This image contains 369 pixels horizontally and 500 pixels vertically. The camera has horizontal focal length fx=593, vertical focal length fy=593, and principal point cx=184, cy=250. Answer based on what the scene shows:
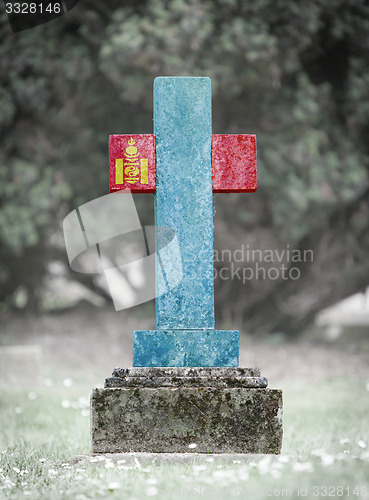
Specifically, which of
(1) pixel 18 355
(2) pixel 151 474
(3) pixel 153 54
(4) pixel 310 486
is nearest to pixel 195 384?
(2) pixel 151 474

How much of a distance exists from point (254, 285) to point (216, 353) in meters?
6.96

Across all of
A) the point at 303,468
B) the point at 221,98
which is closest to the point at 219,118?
the point at 221,98

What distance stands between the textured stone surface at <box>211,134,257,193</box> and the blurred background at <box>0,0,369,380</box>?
425cm

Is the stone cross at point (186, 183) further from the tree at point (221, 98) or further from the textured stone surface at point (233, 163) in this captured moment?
the tree at point (221, 98)

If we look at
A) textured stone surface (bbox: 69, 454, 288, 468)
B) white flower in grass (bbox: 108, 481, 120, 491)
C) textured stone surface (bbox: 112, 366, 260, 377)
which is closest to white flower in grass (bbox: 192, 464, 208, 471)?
textured stone surface (bbox: 69, 454, 288, 468)

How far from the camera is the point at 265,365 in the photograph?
8.72 m

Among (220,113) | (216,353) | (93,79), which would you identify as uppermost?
(93,79)

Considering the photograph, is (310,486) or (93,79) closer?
(310,486)

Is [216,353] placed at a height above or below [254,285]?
below

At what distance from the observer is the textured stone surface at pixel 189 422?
3268 mm

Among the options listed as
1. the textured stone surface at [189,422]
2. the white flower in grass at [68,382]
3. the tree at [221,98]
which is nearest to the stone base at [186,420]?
the textured stone surface at [189,422]

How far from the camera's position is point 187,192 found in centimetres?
368

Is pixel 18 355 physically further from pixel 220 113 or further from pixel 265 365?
pixel 220 113

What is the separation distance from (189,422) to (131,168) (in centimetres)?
156
